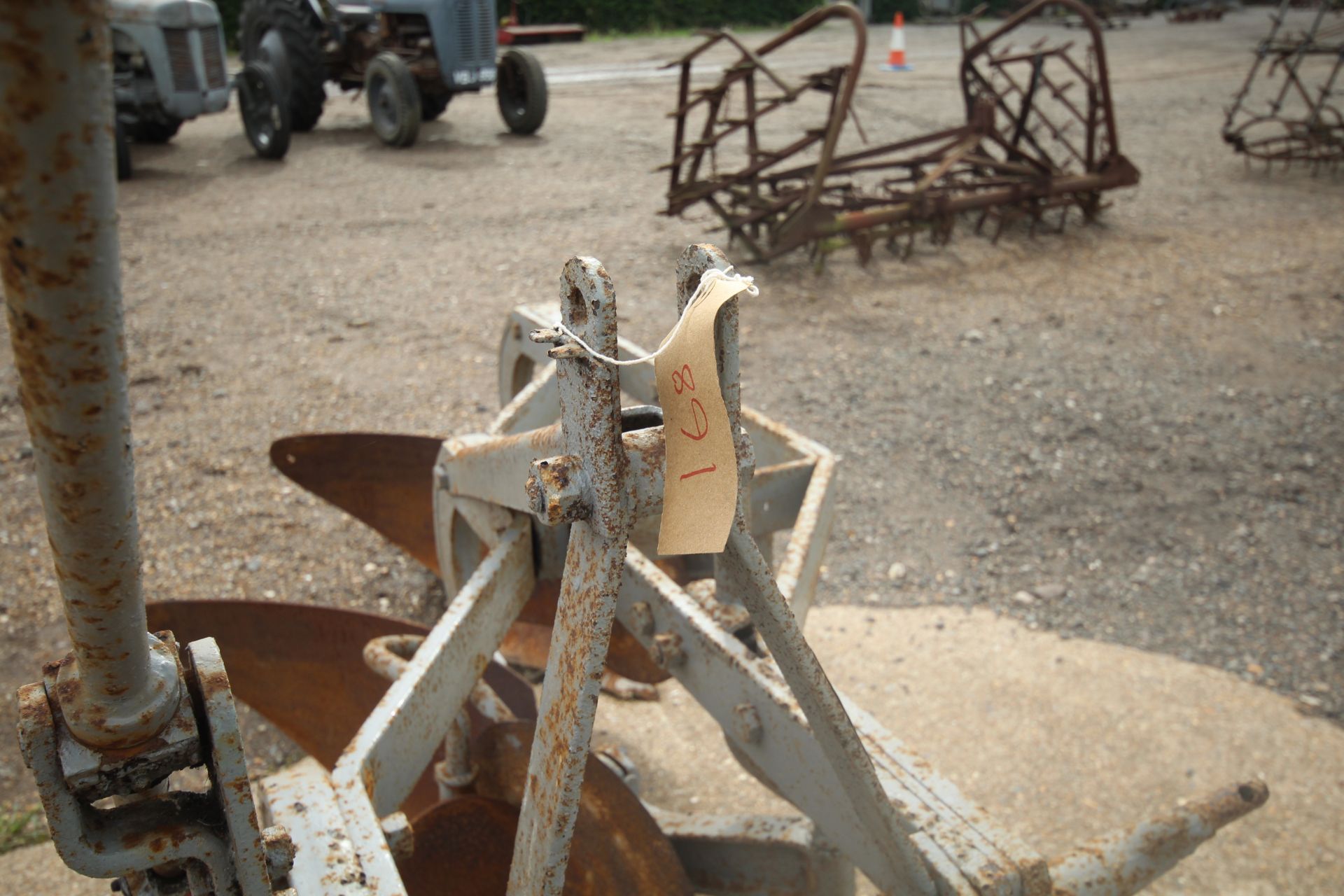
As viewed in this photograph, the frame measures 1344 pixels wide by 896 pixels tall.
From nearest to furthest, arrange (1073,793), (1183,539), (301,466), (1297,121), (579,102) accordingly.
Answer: (1073,793) → (301,466) → (1183,539) → (1297,121) → (579,102)

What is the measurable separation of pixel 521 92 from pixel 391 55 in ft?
3.74

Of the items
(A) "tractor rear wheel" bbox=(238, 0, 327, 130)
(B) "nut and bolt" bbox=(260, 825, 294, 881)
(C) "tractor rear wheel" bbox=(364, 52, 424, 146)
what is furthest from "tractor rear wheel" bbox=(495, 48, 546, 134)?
(B) "nut and bolt" bbox=(260, 825, 294, 881)

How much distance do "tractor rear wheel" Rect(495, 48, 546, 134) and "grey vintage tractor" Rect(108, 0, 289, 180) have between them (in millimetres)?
1859

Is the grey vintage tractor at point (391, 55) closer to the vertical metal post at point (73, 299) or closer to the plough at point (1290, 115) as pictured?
the plough at point (1290, 115)

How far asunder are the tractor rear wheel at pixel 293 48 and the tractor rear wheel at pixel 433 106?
96cm

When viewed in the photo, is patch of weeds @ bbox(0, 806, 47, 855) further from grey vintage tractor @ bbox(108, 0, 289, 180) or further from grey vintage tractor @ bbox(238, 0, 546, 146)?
grey vintage tractor @ bbox(238, 0, 546, 146)

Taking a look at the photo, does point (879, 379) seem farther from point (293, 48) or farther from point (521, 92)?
point (293, 48)

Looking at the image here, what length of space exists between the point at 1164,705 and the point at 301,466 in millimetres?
2319

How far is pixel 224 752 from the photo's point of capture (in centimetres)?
97

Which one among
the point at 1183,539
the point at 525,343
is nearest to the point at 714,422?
the point at 525,343

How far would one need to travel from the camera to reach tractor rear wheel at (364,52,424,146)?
816 centimetres

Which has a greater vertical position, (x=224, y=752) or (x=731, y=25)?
(x=731, y=25)

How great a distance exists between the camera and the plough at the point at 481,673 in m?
0.66

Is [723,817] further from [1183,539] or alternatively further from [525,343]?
[1183,539]
